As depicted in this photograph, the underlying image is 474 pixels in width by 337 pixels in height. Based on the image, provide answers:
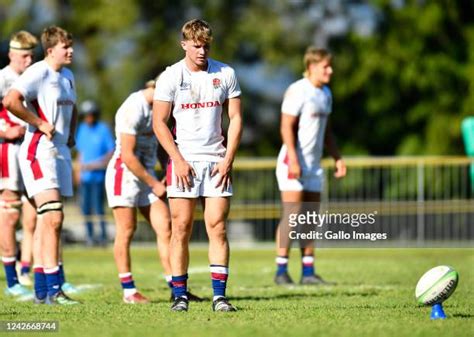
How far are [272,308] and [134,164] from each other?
6.78ft

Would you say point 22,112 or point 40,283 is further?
point 40,283

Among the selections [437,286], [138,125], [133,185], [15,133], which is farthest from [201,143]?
[15,133]

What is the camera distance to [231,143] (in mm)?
10258

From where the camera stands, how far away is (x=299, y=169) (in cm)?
1398

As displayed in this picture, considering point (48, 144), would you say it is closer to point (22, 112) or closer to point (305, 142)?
point (22, 112)

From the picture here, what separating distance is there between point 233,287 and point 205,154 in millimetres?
3440

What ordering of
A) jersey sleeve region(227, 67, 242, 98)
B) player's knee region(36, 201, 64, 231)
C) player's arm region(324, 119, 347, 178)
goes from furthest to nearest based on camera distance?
player's arm region(324, 119, 347, 178) → player's knee region(36, 201, 64, 231) → jersey sleeve region(227, 67, 242, 98)

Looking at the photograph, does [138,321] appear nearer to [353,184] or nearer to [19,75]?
[19,75]

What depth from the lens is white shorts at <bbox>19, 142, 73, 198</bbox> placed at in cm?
1143

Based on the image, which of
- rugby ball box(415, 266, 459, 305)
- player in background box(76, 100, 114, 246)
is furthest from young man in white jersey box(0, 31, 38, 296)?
player in background box(76, 100, 114, 246)

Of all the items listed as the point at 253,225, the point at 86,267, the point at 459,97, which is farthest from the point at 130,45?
the point at 86,267

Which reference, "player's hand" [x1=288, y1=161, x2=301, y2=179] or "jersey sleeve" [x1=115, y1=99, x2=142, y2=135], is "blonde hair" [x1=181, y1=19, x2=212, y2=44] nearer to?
"jersey sleeve" [x1=115, y1=99, x2=142, y2=135]

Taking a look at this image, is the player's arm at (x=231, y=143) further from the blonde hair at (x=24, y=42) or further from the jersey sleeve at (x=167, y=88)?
the blonde hair at (x=24, y=42)

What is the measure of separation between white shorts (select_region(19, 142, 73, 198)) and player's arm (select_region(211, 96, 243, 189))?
6.40 feet
